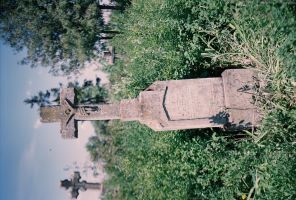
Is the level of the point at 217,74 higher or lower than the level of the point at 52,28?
lower

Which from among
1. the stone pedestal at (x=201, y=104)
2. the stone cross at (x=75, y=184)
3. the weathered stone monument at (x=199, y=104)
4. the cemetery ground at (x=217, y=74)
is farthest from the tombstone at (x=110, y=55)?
the stone pedestal at (x=201, y=104)

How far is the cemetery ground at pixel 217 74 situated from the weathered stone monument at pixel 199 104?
29cm

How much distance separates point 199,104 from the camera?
6938 mm

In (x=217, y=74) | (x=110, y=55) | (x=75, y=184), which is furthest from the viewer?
(x=110, y=55)

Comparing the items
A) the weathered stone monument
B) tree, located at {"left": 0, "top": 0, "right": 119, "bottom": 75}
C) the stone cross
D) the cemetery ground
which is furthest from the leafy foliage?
the weathered stone monument

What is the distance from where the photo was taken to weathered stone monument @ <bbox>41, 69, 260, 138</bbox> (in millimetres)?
6820

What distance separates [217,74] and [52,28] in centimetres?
587

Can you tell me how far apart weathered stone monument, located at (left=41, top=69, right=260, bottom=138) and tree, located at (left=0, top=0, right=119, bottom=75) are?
207 inches

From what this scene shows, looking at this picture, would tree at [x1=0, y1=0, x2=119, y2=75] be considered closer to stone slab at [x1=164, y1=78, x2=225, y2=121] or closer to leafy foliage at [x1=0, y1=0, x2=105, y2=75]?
leafy foliage at [x1=0, y1=0, x2=105, y2=75]

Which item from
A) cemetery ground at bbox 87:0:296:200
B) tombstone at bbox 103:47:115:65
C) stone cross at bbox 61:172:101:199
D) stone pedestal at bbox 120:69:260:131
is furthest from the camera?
tombstone at bbox 103:47:115:65

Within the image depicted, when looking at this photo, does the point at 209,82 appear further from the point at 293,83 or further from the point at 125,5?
the point at 125,5

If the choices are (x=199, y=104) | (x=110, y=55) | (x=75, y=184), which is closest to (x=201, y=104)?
(x=199, y=104)

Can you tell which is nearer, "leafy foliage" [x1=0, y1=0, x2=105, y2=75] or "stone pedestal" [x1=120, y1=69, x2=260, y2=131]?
"stone pedestal" [x1=120, y1=69, x2=260, y2=131]

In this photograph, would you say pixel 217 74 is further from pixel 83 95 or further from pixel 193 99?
pixel 83 95
